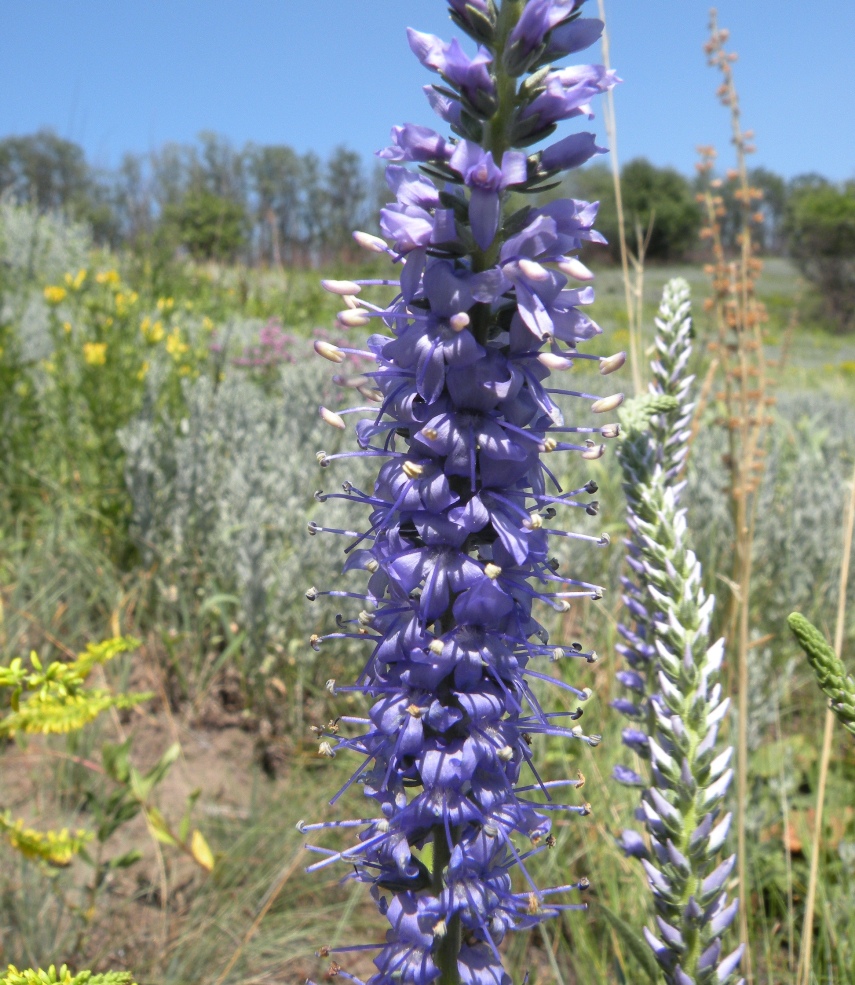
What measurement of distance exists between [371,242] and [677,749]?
99cm

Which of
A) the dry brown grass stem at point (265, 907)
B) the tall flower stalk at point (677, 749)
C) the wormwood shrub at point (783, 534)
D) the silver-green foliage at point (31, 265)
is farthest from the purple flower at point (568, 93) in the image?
the silver-green foliage at point (31, 265)

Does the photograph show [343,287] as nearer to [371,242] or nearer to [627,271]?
[371,242]

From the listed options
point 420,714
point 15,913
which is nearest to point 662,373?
point 420,714

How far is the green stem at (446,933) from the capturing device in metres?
1.16

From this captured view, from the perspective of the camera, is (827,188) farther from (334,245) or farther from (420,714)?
(420,714)

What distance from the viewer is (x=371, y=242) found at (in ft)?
3.94

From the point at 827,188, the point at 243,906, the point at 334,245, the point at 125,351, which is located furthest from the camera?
the point at 827,188

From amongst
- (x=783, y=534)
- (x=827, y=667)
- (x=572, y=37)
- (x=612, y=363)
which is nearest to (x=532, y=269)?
(x=612, y=363)

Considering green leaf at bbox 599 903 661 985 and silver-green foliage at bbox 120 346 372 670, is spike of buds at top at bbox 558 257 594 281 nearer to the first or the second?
green leaf at bbox 599 903 661 985

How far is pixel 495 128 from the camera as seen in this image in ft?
3.63

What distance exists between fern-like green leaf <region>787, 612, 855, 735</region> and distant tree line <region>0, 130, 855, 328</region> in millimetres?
933

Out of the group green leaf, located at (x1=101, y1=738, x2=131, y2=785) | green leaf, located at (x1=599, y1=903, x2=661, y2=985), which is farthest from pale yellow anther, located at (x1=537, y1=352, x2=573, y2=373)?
green leaf, located at (x1=101, y1=738, x2=131, y2=785)

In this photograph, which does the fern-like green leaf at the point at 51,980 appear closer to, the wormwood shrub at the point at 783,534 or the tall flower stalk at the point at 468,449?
the tall flower stalk at the point at 468,449

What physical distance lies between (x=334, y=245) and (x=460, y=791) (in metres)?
13.4
